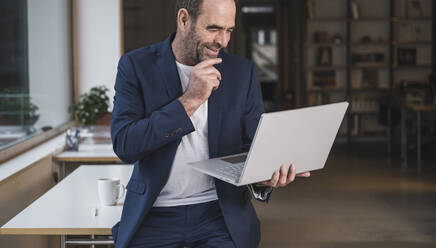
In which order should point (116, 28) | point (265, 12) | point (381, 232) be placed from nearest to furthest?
point (381, 232), point (116, 28), point (265, 12)

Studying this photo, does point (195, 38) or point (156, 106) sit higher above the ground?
point (195, 38)

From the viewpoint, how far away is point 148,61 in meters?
1.94

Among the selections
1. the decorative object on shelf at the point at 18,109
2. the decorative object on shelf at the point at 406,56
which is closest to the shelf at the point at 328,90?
the decorative object on shelf at the point at 406,56

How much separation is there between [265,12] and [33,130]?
12429mm

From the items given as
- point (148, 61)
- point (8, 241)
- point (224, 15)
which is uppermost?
point (224, 15)

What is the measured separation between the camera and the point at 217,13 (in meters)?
1.79

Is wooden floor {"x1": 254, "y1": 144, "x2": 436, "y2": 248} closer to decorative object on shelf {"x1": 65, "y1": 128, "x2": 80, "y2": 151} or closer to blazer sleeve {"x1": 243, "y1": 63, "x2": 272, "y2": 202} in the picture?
decorative object on shelf {"x1": 65, "y1": 128, "x2": 80, "y2": 151}

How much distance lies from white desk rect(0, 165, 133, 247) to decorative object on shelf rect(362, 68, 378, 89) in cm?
825

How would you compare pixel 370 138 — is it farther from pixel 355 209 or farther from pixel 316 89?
pixel 355 209

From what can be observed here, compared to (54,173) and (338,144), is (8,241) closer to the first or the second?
(54,173)

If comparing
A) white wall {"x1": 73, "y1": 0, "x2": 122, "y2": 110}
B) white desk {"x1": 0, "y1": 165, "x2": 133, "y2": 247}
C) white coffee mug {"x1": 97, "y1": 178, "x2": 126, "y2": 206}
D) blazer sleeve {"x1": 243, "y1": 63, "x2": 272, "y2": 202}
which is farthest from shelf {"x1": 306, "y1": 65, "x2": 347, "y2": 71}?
blazer sleeve {"x1": 243, "y1": 63, "x2": 272, "y2": 202}

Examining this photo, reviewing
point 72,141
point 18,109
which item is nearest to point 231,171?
point 72,141

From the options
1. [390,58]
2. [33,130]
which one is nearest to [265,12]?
[390,58]

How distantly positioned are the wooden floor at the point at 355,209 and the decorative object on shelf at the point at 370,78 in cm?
269
